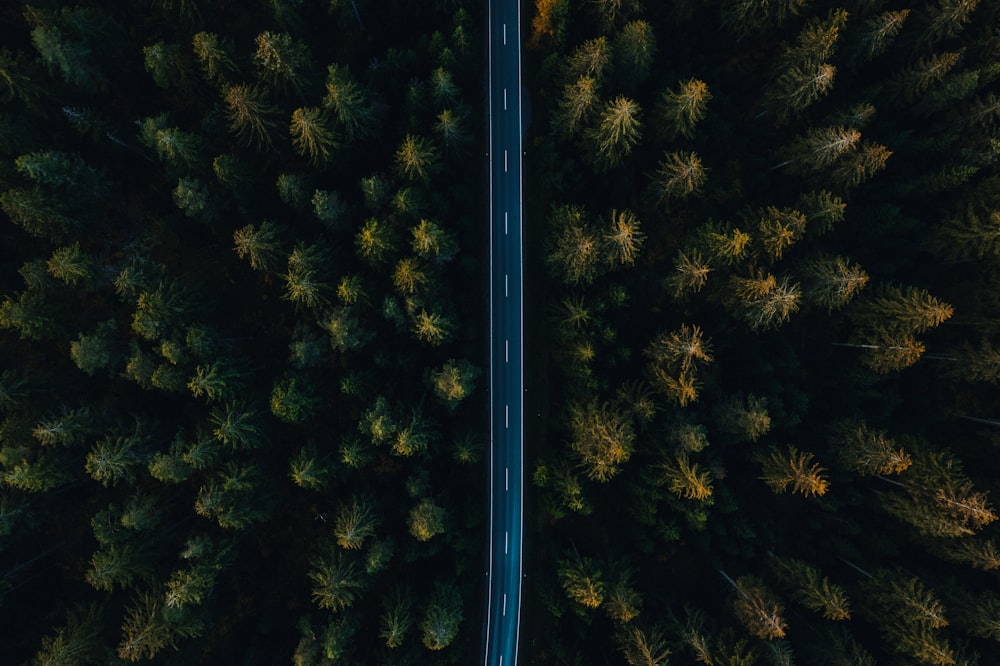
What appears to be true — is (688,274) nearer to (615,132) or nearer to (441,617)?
(615,132)

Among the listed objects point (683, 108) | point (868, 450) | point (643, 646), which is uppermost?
point (683, 108)

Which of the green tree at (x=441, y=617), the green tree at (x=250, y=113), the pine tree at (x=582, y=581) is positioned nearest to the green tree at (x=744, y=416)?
the pine tree at (x=582, y=581)

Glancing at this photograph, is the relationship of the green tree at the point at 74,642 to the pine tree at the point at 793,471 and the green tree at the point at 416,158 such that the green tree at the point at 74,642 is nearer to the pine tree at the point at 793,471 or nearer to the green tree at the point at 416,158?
the green tree at the point at 416,158

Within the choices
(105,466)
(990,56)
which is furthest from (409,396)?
(990,56)

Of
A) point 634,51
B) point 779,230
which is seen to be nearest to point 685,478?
point 779,230

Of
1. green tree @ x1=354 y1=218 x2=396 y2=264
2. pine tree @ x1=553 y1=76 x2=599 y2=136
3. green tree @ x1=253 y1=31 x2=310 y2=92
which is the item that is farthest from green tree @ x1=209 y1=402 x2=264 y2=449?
pine tree @ x1=553 y1=76 x2=599 y2=136

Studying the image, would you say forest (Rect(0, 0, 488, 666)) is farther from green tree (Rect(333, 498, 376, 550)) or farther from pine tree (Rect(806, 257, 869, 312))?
pine tree (Rect(806, 257, 869, 312))

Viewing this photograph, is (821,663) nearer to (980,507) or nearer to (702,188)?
(980,507)
